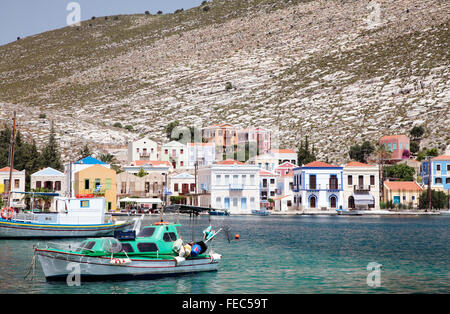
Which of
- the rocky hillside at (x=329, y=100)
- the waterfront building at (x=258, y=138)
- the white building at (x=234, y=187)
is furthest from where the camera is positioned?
the waterfront building at (x=258, y=138)

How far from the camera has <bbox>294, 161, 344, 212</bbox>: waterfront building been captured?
10000 centimetres

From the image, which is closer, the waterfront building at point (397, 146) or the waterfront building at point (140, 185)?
the waterfront building at point (140, 185)

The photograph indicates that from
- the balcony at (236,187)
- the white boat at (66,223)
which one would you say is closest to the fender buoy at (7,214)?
the white boat at (66,223)

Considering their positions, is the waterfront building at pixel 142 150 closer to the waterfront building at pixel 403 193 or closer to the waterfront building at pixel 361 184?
the waterfront building at pixel 361 184

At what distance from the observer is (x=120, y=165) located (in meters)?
125

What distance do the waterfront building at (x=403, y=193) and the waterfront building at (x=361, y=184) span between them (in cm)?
366

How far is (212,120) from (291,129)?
30201 millimetres

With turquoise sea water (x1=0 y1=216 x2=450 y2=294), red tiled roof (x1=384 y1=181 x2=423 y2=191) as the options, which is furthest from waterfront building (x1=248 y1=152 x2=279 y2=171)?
turquoise sea water (x1=0 y1=216 x2=450 y2=294)

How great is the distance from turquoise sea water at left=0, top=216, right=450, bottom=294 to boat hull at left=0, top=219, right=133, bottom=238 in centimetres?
133

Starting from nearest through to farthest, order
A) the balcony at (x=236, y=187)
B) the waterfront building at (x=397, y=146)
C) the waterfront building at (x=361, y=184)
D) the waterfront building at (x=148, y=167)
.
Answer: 1. the balcony at (x=236, y=187)
2. the waterfront building at (x=361, y=184)
3. the waterfront building at (x=148, y=167)
4. the waterfront building at (x=397, y=146)

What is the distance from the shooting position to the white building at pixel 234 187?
98.7m

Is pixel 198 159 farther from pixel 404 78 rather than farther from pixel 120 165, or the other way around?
pixel 404 78

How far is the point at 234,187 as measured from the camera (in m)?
99.2
